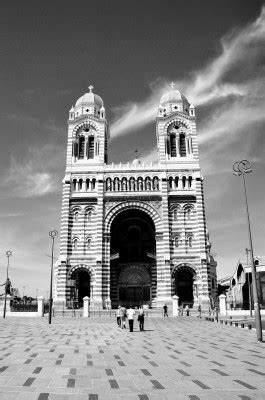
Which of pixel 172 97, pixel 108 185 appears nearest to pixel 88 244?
pixel 108 185

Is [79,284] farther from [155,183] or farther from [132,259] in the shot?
[155,183]

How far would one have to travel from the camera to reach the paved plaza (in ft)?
24.7

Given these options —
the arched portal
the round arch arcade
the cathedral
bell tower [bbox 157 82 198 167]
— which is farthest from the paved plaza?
bell tower [bbox 157 82 198 167]

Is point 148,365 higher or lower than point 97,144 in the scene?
lower

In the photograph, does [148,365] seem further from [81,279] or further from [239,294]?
[239,294]

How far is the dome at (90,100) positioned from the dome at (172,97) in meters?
9.85

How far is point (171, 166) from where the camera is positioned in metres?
49.1

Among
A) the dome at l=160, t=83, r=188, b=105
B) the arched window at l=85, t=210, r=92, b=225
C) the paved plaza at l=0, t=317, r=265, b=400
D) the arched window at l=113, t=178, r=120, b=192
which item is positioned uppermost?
the dome at l=160, t=83, r=188, b=105

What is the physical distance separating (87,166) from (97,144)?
3928 millimetres

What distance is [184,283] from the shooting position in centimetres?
4638

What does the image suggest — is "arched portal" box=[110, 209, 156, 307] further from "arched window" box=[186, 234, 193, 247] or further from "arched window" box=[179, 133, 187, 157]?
"arched window" box=[179, 133, 187, 157]

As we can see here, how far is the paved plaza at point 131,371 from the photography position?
24.7 ft

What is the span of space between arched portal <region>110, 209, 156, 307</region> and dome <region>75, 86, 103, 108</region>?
59.9 feet

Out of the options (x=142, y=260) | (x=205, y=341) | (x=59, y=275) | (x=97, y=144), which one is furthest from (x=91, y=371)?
(x=97, y=144)
